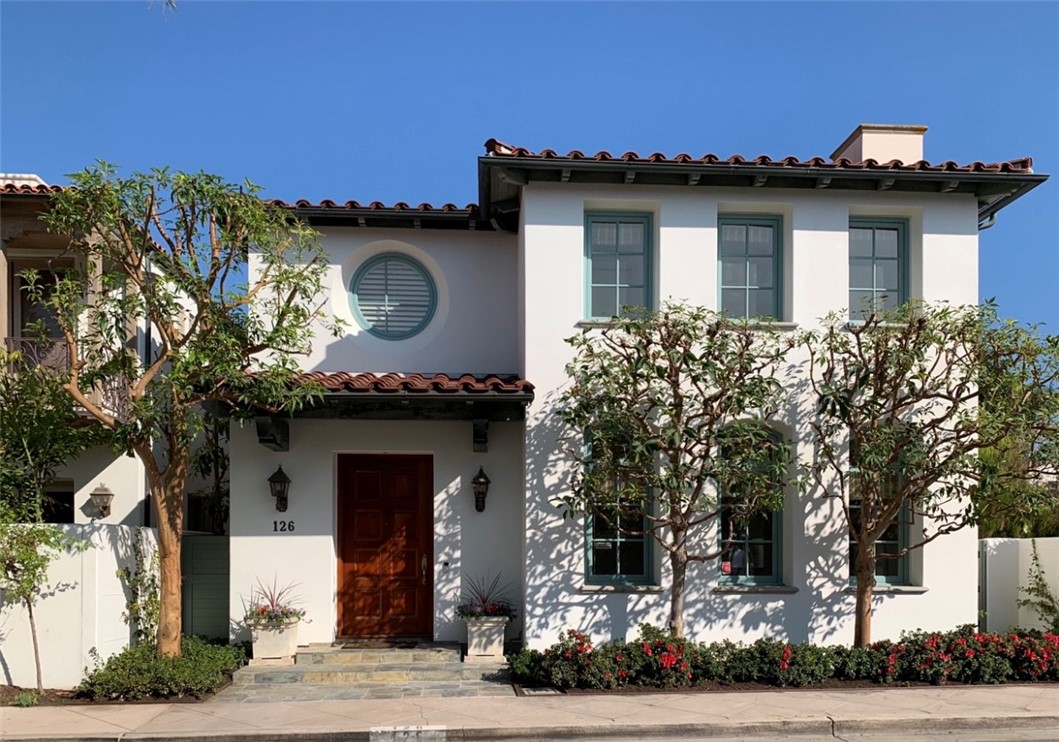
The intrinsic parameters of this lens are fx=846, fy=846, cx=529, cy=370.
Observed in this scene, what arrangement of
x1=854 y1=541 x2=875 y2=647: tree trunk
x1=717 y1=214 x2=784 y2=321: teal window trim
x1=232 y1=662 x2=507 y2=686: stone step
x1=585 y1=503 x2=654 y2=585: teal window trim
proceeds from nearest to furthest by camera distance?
x1=232 y1=662 x2=507 y2=686: stone step
x1=854 y1=541 x2=875 y2=647: tree trunk
x1=585 y1=503 x2=654 y2=585: teal window trim
x1=717 y1=214 x2=784 y2=321: teal window trim

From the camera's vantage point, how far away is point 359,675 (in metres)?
9.50

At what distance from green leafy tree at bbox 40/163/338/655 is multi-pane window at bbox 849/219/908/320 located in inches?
259

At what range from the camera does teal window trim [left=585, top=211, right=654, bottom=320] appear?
10367 mm

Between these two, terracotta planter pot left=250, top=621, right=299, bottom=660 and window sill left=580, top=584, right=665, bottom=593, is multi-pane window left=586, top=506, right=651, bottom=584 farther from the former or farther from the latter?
terracotta planter pot left=250, top=621, right=299, bottom=660

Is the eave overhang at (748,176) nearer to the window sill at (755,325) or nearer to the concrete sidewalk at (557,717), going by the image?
the window sill at (755,325)

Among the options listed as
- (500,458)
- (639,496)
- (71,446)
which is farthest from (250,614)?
(639,496)

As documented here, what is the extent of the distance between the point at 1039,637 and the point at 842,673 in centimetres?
257

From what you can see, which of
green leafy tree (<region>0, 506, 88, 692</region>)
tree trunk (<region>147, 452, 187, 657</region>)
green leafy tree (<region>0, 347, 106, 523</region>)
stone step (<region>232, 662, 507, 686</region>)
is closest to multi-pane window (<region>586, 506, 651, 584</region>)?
stone step (<region>232, 662, 507, 686</region>)

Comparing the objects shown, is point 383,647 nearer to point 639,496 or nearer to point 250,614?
point 250,614

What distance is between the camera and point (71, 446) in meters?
9.81

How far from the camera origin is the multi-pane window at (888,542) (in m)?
10.3

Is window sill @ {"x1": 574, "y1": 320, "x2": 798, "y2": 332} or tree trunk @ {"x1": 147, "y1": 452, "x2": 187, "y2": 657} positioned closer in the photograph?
tree trunk @ {"x1": 147, "y1": 452, "x2": 187, "y2": 657}

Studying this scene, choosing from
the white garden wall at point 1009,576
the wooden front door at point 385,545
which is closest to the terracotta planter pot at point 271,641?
the wooden front door at point 385,545

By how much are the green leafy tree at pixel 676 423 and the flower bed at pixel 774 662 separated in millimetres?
545
